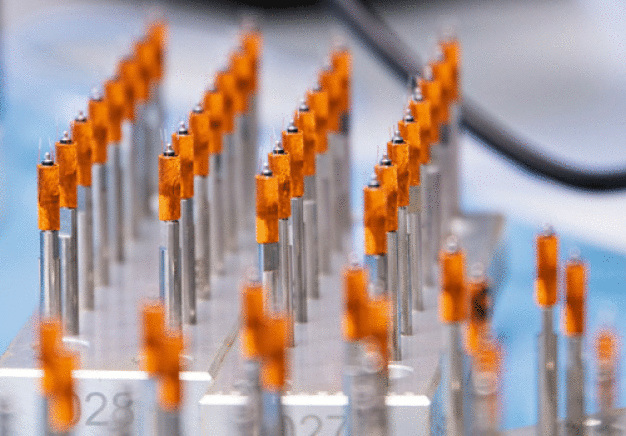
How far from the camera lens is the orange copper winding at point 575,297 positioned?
7.79 ft

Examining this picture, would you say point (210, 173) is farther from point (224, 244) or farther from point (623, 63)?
point (623, 63)

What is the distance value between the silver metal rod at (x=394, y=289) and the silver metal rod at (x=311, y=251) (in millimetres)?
309

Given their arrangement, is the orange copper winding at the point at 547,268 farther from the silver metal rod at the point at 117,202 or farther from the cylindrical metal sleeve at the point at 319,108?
the silver metal rod at the point at 117,202

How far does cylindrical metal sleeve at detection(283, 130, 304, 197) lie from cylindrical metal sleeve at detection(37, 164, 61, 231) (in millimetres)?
399

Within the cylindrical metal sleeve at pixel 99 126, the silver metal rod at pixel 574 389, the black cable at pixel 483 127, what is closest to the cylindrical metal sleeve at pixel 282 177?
the cylindrical metal sleeve at pixel 99 126

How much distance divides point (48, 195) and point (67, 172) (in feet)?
0.34

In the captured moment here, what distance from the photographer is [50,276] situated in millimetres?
2748

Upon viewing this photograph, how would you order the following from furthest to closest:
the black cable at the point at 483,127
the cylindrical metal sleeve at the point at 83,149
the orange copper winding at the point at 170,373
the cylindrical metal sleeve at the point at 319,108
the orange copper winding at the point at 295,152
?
the black cable at the point at 483,127 → the cylindrical metal sleeve at the point at 319,108 → the cylindrical metal sleeve at the point at 83,149 → the orange copper winding at the point at 295,152 → the orange copper winding at the point at 170,373

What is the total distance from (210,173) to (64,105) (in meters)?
1.58

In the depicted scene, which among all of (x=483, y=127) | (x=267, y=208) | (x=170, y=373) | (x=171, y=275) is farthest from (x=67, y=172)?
(x=483, y=127)

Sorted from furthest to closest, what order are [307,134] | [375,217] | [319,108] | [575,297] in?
[319,108]
[307,134]
[375,217]
[575,297]

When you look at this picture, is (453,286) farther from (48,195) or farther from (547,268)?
(48,195)

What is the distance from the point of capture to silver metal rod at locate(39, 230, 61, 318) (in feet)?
9.00

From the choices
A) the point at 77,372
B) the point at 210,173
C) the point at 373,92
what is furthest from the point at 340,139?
the point at 373,92
